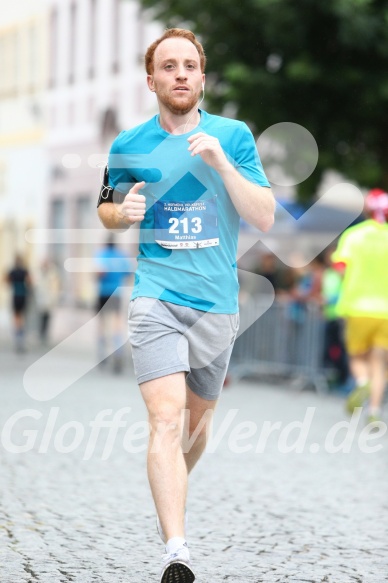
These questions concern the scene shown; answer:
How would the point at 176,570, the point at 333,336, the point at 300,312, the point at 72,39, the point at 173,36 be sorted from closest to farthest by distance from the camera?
1. the point at 176,570
2. the point at 173,36
3. the point at 333,336
4. the point at 300,312
5. the point at 72,39

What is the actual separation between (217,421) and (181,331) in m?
6.83

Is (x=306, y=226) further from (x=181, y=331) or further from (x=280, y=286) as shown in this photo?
(x=181, y=331)

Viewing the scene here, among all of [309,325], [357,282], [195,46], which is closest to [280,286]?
[309,325]

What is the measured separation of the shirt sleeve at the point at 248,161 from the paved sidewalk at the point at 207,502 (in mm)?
1420

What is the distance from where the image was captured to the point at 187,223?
5074 mm

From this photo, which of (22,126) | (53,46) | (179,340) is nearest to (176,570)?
(179,340)

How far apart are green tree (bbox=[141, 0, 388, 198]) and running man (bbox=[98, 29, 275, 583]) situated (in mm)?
12274

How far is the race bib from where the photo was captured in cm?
508

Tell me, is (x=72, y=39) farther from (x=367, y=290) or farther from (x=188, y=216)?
(x=188, y=216)

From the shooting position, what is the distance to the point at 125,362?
1991 centimetres

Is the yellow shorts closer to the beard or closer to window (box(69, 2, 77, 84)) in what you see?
the beard

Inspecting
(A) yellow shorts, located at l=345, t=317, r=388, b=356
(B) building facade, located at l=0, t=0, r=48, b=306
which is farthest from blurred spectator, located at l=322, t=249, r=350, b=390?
(B) building facade, located at l=0, t=0, r=48, b=306

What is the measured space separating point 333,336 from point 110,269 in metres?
3.19

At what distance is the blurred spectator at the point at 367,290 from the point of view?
11625mm
